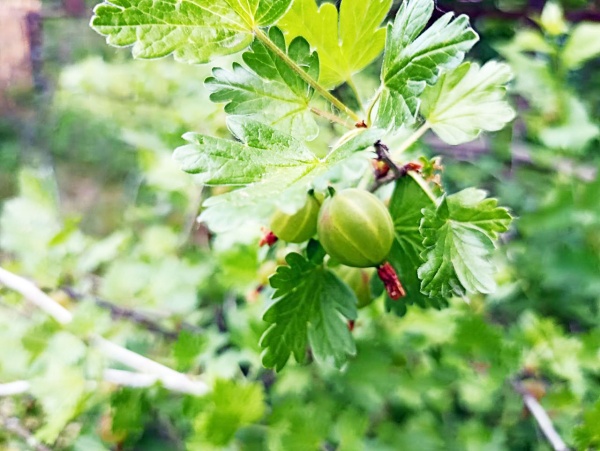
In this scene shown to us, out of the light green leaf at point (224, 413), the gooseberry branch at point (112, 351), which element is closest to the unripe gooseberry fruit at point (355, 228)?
the light green leaf at point (224, 413)

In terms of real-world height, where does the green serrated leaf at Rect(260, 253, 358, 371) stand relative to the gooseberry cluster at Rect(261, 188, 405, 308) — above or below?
below

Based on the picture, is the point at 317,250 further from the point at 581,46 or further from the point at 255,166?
the point at 581,46

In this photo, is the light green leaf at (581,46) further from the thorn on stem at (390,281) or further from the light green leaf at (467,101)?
the thorn on stem at (390,281)

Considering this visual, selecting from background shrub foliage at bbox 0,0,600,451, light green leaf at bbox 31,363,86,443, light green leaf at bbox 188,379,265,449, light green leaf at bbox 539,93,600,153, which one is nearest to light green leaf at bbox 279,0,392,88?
background shrub foliage at bbox 0,0,600,451

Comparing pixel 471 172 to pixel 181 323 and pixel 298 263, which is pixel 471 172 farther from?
pixel 298 263

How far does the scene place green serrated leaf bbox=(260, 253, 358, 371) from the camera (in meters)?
0.47

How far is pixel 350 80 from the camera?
0.47m

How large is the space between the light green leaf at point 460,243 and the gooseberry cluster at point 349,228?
1.9 inches

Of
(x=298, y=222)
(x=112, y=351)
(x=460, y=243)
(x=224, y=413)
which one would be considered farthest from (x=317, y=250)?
(x=112, y=351)

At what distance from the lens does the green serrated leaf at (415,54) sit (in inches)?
14.2

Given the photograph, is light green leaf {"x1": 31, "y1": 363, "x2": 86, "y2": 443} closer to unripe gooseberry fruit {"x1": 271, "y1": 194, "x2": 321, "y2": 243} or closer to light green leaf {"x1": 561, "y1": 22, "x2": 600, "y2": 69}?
unripe gooseberry fruit {"x1": 271, "y1": 194, "x2": 321, "y2": 243}

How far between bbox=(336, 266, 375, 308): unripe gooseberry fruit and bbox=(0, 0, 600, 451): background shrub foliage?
4 cm

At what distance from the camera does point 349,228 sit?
40cm

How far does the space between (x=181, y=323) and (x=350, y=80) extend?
2.56 feet
